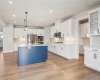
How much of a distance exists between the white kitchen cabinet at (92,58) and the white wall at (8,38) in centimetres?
728

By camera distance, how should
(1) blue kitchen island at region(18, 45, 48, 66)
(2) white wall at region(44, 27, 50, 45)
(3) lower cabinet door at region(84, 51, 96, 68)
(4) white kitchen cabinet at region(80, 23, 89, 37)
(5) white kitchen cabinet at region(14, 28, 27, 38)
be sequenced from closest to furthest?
(3) lower cabinet door at region(84, 51, 96, 68) → (1) blue kitchen island at region(18, 45, 48, 66) → (4) white kitchen cabinet at region(80, 23, 89, 37) → (5) white kitchen cabinet at region(14, 28, 27, 38) → (2) white wall at region(44, 27, 50, 45)

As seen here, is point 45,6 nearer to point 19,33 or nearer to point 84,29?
point 84,29

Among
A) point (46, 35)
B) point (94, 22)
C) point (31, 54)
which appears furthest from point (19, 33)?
point (94, 22)

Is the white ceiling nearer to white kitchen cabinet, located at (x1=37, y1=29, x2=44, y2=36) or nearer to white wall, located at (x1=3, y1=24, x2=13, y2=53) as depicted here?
white wall, located at (x1=3, y1=24, x2=13, y2=53)

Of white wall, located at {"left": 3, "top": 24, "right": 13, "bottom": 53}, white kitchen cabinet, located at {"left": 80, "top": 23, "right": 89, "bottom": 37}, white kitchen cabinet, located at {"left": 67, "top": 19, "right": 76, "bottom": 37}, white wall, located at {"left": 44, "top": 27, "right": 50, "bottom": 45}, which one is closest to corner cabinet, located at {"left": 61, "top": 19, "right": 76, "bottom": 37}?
white kitchen cabinet, located at {"left": 67, "top": 19, "right": 76, "bottom": 37}

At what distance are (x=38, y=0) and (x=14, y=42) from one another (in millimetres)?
6972

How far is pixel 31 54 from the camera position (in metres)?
4.65

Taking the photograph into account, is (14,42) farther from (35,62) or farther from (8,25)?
(35,62)

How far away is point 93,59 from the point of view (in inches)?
141

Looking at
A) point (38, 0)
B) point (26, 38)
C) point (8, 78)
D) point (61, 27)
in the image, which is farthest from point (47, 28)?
point (8, 78)

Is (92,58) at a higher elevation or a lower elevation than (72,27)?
lower

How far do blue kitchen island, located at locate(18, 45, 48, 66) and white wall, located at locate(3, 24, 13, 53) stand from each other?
486cm

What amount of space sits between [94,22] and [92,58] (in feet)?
5.39

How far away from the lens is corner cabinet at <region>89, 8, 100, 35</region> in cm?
367
